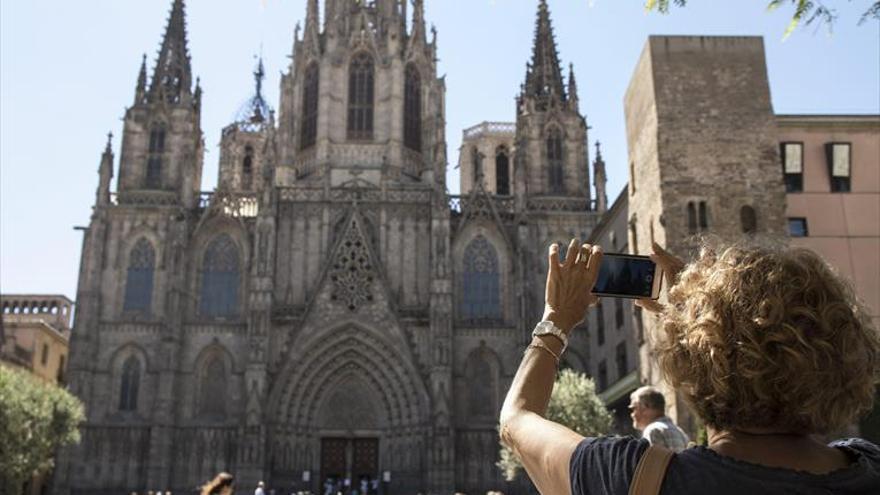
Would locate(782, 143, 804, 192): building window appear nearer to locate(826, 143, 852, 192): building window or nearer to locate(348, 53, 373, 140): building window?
locate(826, 143, 852, 192): building window

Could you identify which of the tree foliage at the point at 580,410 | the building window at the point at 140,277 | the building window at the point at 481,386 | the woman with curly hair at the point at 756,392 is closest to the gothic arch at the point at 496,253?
the building window at the point at 481,386

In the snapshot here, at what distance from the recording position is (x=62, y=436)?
32875mm

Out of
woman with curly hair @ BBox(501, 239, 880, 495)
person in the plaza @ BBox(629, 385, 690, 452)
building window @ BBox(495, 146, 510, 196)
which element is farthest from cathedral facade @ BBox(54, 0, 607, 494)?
woman with curly hair @ BBox(501, 239, 880, 495)

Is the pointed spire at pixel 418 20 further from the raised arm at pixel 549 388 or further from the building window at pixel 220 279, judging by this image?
the raised arm at pixel 549 388

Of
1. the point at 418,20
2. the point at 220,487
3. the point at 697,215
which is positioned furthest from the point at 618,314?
the point at 220,487

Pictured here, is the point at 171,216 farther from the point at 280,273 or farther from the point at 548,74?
the point at 548,74

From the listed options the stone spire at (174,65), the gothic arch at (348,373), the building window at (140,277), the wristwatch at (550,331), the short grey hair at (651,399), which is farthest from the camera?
the stone spire at (174,65)

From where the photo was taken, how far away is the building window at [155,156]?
1703 inches

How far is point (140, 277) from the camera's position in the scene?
4069 centimetres

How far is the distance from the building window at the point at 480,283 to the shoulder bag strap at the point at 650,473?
38.8 m

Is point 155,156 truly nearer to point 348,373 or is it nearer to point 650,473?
point 348,373

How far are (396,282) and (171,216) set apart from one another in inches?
443

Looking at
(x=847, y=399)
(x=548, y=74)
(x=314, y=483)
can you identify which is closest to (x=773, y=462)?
(x=847, y=399)

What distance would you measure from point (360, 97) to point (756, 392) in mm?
46036
